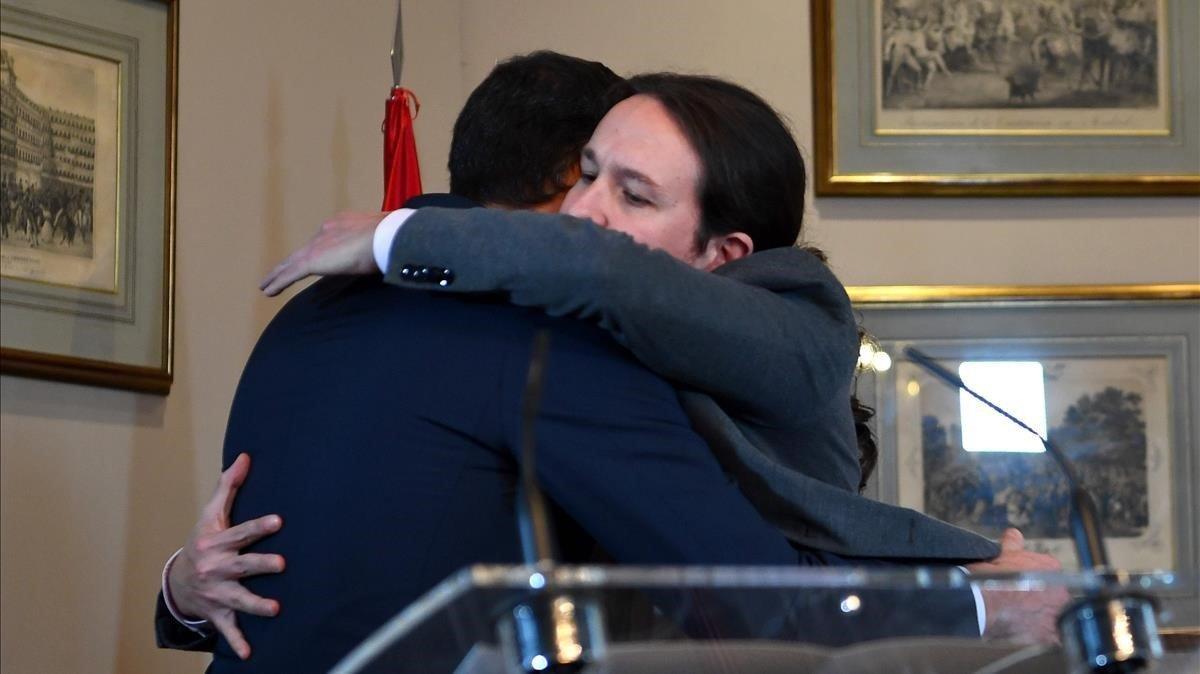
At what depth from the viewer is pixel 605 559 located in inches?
61.1

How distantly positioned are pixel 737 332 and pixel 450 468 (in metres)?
0.29

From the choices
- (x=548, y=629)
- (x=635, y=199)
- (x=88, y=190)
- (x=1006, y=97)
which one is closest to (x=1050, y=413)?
(x=1006, y=97)

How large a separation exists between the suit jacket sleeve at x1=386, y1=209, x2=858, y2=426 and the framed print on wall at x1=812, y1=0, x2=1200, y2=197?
1.84 meters

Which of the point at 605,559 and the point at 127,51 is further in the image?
the point at 127,51

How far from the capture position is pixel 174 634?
187cm

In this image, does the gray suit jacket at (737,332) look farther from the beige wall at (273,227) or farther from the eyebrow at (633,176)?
the beige wall at (273,227)

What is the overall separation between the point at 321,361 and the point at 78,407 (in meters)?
0.94

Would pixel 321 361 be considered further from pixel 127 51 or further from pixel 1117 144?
pixel 1117 144

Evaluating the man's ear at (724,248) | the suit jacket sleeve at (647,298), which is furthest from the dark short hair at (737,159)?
the suit jacket sleeve at (647,298)

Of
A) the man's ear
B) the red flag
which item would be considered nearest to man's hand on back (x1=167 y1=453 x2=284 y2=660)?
the man's ear

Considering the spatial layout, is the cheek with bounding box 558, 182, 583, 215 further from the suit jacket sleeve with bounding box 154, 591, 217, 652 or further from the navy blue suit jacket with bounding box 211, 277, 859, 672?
the suit jacket sleeve with bounding box 154, 591, 217, 652

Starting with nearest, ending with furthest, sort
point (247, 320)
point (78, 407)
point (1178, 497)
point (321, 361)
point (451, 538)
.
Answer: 1. point (451, 538)
2. point (321, 361)
3. point (78, 407)
4. point (247, 320)
5. point (1178, 497)

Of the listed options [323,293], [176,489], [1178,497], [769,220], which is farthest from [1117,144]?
[323,293]

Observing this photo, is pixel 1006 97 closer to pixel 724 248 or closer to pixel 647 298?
pixel 724 248
